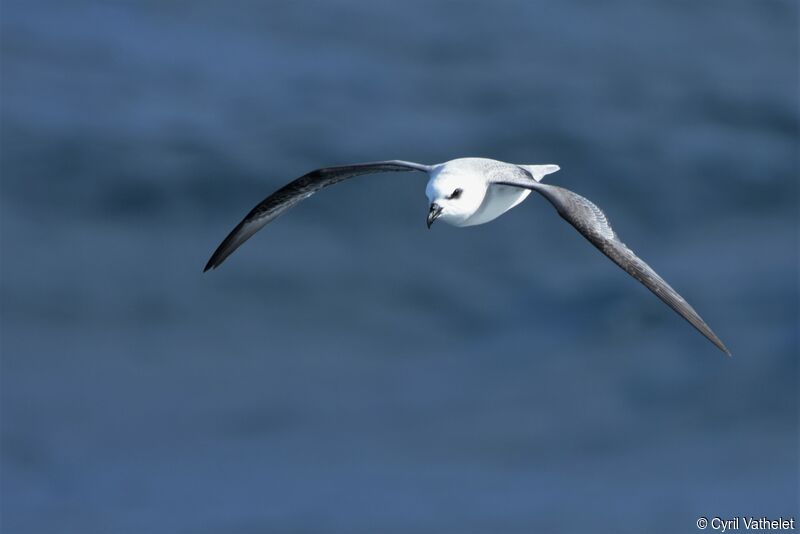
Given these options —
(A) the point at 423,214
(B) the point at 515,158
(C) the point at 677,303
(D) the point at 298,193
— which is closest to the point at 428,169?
(D) the point at 298,193

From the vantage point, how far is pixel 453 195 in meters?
9.39

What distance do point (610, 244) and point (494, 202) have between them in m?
1.36

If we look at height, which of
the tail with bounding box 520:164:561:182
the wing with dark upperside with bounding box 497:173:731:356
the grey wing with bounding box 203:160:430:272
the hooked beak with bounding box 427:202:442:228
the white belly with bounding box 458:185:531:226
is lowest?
the wing with dark upperside with bounding box 497:173:731:356

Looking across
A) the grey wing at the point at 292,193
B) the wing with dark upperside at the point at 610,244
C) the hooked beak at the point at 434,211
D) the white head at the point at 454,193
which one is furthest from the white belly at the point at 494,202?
the grey wing at the point at 292,193

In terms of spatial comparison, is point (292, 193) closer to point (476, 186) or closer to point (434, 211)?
point (476, 186)

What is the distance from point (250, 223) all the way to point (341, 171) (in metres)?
1.17

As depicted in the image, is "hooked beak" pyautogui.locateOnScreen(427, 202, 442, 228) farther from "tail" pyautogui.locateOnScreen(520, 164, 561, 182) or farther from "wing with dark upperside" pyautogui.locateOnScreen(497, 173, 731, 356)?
"tail" pyautogui.locateOnScreen(520, 164, 561, 182)

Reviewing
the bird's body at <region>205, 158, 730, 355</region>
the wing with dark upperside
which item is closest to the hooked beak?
the bird's body at <region>205, 158, 730, 355</region>

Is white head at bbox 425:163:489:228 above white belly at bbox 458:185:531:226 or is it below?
below

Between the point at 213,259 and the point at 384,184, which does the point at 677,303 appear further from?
the point at 384,184

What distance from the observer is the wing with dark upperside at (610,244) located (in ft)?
28.3

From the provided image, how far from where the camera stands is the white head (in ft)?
30.5

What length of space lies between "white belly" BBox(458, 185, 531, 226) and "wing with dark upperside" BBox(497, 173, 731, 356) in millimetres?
446

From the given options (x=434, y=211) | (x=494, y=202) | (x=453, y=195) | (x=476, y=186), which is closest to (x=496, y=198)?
(x=494, y=202)
